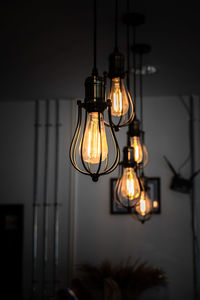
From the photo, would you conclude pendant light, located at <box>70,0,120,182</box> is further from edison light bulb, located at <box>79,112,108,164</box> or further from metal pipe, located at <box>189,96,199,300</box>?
metal pipe, located at <box>189,96,199,300</box>

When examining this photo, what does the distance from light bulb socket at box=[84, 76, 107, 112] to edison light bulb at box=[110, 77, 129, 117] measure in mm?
444

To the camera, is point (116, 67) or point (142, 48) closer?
point (116, 67)

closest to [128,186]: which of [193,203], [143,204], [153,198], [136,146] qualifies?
[136,146]

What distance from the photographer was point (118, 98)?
5.45 feet

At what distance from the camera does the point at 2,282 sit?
439 centimetres

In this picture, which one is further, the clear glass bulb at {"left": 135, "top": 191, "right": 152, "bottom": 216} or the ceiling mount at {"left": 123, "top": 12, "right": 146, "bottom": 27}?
the clear glass bulb at {"left": 135, "top": 191, "right": 152, "bottom": 216}

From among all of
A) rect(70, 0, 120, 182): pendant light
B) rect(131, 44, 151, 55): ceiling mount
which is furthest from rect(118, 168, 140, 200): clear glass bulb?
rect(131, 44, 151, 55): ceiling mount

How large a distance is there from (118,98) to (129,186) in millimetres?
555

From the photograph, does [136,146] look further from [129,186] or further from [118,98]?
[118,98]

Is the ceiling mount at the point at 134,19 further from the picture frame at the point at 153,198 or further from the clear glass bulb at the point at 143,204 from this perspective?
the picture frame at the point at 153,198

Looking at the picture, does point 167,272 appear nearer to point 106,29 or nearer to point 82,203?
point 82,203

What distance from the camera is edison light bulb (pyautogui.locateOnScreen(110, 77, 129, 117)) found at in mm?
1644

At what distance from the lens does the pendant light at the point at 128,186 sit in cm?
198

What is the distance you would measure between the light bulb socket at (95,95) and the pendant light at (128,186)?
868mm
